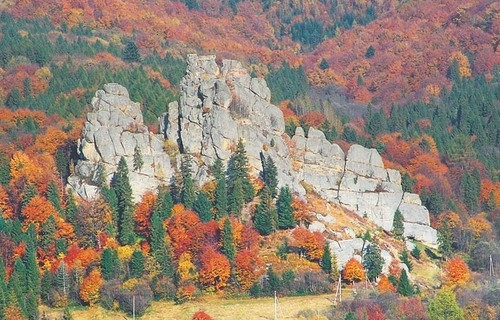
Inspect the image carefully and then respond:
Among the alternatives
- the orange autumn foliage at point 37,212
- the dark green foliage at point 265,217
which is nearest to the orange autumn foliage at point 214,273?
the dark green foliage at point 265,217

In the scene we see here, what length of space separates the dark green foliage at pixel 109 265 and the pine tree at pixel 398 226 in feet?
98.9

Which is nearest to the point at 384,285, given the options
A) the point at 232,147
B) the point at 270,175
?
the point at 270,175

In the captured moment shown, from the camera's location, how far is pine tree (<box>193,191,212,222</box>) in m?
131

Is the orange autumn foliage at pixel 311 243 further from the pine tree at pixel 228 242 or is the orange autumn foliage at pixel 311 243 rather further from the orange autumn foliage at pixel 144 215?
the orange autumn foliage at pixel 144 215

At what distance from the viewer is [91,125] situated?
138875 mm

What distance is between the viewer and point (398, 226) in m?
138

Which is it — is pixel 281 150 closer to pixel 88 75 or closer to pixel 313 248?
pixel 313 248

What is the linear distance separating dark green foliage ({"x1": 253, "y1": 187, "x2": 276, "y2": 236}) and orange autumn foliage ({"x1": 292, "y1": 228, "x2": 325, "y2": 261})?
286 cm

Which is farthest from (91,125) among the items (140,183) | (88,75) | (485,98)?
(485,98)

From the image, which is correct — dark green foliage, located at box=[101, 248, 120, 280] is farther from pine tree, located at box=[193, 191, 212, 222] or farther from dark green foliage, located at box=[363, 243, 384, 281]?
dark green foliage, located at box=[363, 243, 384, 281]

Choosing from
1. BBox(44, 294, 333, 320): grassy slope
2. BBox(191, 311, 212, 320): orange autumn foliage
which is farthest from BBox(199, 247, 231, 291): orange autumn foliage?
BBox(191, 311, 212, 320): orange autumn foliage

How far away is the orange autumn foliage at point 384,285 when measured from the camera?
12281 cm

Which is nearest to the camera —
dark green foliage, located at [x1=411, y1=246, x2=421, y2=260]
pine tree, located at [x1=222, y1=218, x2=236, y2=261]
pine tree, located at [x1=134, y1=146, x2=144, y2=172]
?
pine tree, located at [x1=222, y1=218, x2=236, y2=261]

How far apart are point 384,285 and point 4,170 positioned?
40197mm
